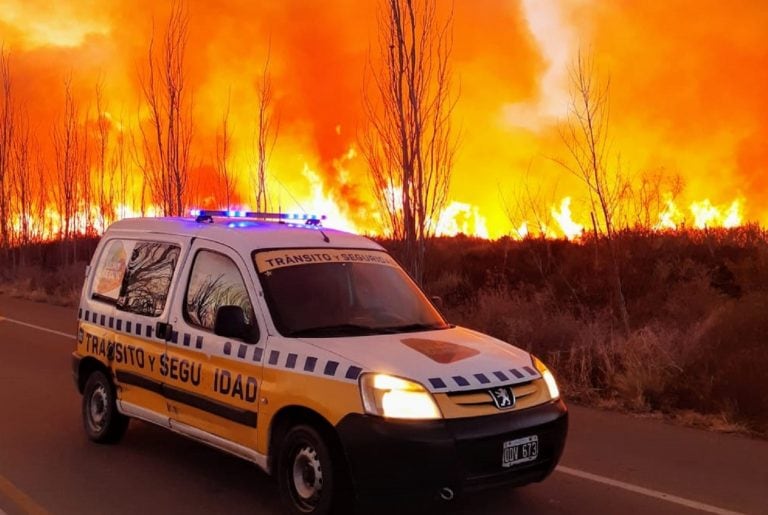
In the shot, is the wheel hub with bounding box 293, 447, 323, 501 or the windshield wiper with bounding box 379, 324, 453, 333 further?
the windshield wiper with bounding box 379, 324, 453, 333

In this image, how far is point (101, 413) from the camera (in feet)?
21.4

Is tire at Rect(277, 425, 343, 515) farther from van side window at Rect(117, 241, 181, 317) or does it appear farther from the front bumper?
van side window at Rect(117, 241, 181, 317)

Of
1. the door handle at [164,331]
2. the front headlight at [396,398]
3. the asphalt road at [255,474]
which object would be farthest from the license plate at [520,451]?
the door handle at [164,331]

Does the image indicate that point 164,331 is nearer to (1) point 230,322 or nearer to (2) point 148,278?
(2) point 148,278

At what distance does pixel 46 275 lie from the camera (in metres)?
26.8

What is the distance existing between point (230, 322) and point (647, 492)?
3.19m

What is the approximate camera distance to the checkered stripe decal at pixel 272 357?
4.34m

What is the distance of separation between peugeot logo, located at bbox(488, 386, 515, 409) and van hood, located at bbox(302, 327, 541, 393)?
0.12ft

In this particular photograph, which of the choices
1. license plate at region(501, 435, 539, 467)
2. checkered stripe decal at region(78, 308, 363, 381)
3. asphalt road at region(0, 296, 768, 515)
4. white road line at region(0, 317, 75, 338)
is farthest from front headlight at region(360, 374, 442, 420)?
white road line at region(0, 317, 75, 338)

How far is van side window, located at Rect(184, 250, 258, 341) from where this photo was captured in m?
5.17

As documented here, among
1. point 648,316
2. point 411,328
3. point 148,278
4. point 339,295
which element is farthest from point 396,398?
point 648,316

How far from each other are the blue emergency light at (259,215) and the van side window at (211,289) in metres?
0.53

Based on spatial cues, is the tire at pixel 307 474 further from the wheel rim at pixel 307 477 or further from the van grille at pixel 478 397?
the van grille at pixel 478 397

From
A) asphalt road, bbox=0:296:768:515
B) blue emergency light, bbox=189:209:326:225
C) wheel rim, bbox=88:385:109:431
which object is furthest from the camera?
wheel rim, bbox=88:385:109:431
